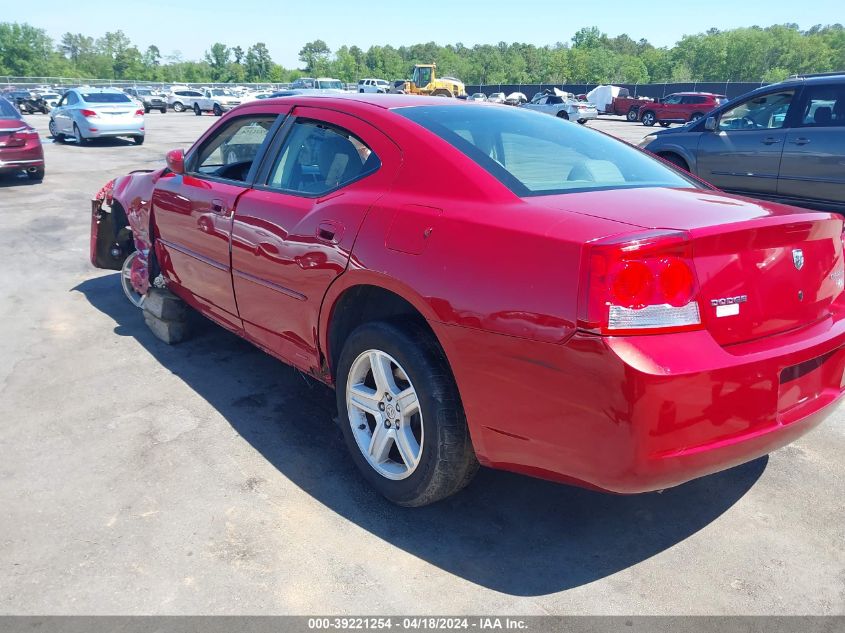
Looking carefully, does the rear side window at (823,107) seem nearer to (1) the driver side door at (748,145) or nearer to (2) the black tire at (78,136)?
(1) the driver side door at (748,145)

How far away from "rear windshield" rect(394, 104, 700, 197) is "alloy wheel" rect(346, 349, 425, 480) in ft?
3.05

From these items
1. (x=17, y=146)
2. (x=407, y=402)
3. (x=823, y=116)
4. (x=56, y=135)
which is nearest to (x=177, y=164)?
(x=407, y=402)

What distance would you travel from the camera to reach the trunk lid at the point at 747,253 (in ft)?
7.41

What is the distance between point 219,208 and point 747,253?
2793mm

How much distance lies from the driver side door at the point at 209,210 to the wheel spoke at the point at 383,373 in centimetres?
135

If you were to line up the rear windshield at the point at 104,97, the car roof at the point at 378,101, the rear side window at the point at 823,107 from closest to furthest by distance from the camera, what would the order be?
the car roof at the point at 378,101 → the rear side window at the point at 823,107 → the rear windshield at the point at 104,97

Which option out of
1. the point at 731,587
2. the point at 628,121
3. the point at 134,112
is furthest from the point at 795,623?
the point at 628,121

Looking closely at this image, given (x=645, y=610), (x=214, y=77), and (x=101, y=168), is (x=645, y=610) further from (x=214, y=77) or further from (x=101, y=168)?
(x=214, y=77)

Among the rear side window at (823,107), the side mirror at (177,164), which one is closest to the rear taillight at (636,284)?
the side mirror at (177,164)

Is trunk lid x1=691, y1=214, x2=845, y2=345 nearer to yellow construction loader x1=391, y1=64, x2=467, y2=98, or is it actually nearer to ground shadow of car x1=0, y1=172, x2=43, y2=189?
ground shadow of car x1=0, y1=172, x2=43, y2=189

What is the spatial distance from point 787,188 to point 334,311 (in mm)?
6879

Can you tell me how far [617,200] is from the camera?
8.64ft

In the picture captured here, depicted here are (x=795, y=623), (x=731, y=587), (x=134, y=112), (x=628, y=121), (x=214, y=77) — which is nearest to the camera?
(x=795, y=623)

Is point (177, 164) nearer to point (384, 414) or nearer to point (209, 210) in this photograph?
point (209, 210)
